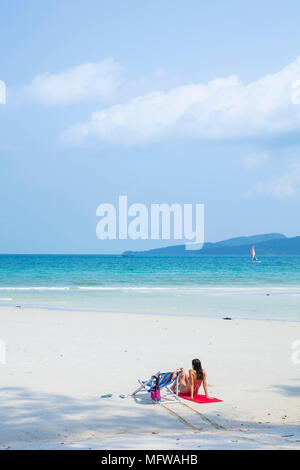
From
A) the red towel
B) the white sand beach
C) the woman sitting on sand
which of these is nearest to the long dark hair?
the woman sitting on sand

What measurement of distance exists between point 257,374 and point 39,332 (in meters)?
7.00

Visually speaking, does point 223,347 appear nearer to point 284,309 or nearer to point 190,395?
point 190,395

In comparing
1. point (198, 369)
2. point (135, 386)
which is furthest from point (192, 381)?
point (135, 386)

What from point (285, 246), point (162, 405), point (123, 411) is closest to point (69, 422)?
point (123, 411)

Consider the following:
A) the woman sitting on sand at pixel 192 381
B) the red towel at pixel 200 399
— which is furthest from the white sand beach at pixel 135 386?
the woman sitting on sand at pixel 192 381

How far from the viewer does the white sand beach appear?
611cm

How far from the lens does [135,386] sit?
28.1 feet

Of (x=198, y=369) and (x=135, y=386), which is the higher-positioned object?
(x=198, y=369)

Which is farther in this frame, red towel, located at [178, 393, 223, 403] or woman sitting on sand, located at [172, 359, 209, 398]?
woman sitting on sand, located at [172, 359, 209, 398]

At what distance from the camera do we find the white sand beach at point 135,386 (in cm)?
611

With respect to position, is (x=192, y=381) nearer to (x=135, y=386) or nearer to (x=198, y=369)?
(x=198, y=369)

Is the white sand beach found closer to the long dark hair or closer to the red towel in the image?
the red towel

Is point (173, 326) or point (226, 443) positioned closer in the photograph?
point (226, 443)

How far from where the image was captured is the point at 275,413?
24.3ft
